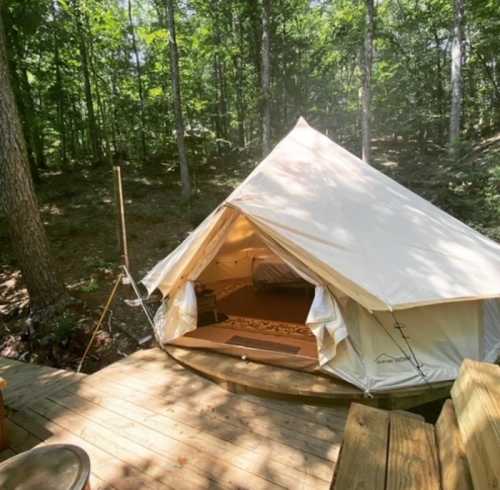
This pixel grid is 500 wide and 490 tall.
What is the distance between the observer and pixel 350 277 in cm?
270

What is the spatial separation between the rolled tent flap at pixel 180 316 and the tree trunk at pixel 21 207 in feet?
5.65

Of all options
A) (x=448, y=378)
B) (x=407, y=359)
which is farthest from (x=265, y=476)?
(x=448, y=378)

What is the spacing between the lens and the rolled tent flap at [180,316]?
11.9 ft

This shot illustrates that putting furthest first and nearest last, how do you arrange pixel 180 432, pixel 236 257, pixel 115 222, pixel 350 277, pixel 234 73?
pixel 234 73 → pixel 115 222 → pixel 236 257 → pixel 350 277 → pixel 180 432

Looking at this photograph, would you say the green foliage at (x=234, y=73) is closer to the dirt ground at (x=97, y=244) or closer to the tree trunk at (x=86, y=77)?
the tree trunk at (x=86, y=77)

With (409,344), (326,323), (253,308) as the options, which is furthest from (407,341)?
(253,308)

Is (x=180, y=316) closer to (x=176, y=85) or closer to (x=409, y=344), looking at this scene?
(x=409, y=344)

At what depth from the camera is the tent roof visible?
8.82 feet

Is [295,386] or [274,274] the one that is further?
[274,274]

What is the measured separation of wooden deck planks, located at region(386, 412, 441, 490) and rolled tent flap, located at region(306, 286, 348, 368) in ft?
5.05

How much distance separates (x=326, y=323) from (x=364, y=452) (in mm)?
1753

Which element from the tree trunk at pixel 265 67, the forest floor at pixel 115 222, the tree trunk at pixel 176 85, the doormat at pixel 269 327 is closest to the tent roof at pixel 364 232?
the doormat at pixel 269 327

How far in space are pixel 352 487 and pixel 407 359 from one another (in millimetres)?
2121

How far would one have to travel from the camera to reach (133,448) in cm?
235
